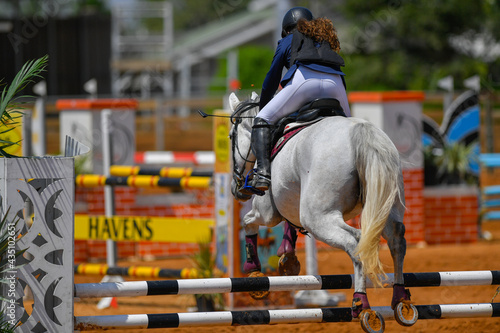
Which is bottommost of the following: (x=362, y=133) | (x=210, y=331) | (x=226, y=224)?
(x=210, y=331)

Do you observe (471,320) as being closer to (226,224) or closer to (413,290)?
(413,290)

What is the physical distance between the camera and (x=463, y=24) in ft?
70.4

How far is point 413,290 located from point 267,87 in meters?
3.33

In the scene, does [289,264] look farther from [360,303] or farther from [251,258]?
[360,303]

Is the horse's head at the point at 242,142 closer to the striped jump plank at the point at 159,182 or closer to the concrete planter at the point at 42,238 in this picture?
the concrete planter at the point at 42,238

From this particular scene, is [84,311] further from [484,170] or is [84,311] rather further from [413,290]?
[484,170]

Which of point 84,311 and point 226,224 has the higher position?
point 226,224

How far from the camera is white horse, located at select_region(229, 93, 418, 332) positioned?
3531 millimetres

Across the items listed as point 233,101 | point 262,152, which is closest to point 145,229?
point 233,101

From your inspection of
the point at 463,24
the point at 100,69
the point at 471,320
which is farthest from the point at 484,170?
the point at 100,69

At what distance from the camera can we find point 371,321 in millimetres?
3506

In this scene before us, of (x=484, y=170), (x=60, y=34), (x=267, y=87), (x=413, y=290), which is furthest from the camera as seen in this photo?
(x=60, y=34)

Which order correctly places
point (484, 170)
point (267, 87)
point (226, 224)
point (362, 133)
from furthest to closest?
point (484, 170), point (226, 224), point (267, 87), point (362, 133)

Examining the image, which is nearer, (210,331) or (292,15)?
(292,15)
